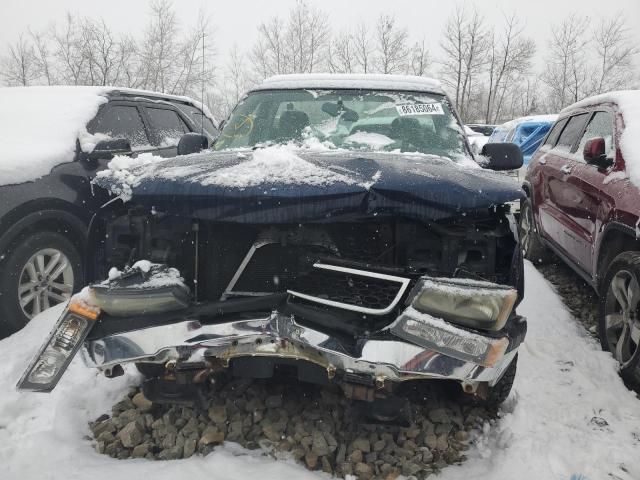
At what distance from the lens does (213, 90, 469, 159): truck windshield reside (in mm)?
3223

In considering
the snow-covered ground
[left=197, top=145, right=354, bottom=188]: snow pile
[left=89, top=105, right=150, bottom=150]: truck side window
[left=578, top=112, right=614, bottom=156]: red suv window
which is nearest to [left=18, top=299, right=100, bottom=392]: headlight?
the snow-covered ground

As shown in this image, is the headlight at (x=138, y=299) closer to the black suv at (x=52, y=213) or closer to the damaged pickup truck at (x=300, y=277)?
the damaged pickup truck at (x=300, y=277)

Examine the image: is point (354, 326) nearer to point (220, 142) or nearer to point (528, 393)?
point (528, 393)

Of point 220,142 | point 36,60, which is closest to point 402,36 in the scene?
point 36,60

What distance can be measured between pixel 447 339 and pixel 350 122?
77.0 inches

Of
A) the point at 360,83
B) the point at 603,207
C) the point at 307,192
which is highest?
the point at 360,83

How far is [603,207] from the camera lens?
3404mm

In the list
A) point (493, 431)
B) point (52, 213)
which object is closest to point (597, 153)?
point (493, 431)

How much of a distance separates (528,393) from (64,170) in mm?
3592

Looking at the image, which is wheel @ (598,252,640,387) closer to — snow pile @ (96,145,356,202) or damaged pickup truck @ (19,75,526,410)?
damaged pickup truck @ (19,75,526,410)

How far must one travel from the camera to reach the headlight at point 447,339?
1854 millimetres

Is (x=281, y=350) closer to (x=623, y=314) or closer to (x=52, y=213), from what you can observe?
(x=623, y=314)

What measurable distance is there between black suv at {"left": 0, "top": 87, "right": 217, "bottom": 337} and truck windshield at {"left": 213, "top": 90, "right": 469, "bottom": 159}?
1.10m

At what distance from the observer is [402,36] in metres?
29.5
